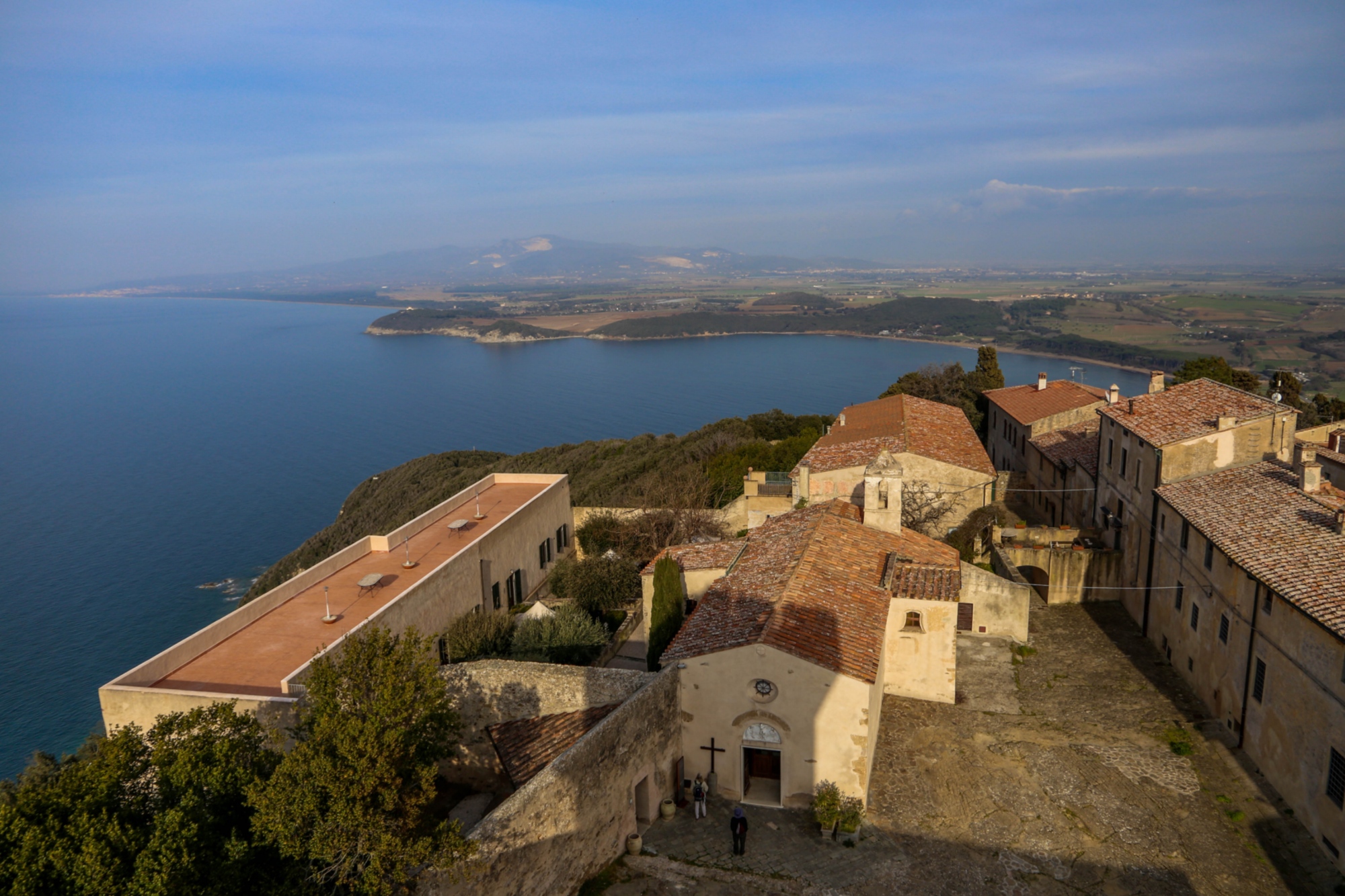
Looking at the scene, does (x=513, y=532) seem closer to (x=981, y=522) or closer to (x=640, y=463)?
(x=981, y=522)

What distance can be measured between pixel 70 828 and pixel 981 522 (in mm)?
23067

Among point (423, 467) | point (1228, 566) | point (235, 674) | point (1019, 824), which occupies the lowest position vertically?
point (423, 467)

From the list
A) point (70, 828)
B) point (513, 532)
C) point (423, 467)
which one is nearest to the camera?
point (70, 828)

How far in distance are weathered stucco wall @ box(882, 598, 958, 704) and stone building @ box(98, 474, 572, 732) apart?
10.1 meters

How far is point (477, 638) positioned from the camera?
60.2 feet

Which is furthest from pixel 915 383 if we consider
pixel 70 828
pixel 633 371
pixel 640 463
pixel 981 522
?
pixel 633 371

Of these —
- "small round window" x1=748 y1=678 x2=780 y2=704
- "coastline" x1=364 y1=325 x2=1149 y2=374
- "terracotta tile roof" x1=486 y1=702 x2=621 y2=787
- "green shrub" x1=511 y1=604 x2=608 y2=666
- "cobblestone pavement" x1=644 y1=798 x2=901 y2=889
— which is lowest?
"coastline" x1=364 y1=325 x2=1149 y2=374

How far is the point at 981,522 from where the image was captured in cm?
2519

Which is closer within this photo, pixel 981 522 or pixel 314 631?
pixel 314 631

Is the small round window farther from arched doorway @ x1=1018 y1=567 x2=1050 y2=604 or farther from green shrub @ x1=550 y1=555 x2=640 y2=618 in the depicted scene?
arched doorway @ x1=1018 y1=567 x2=1050 y2=604

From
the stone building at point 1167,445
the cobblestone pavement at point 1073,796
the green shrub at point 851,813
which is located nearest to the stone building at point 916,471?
the stone building at point 1167,445

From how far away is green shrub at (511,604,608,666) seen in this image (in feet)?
60.1

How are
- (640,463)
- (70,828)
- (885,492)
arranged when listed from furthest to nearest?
(640,463)
(885,492)
(70,828)

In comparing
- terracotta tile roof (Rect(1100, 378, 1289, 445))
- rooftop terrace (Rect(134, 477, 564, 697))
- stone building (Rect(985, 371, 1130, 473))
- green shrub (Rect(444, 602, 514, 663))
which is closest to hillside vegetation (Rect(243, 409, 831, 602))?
stone building (Rect(985, 371, 1130, 473))
